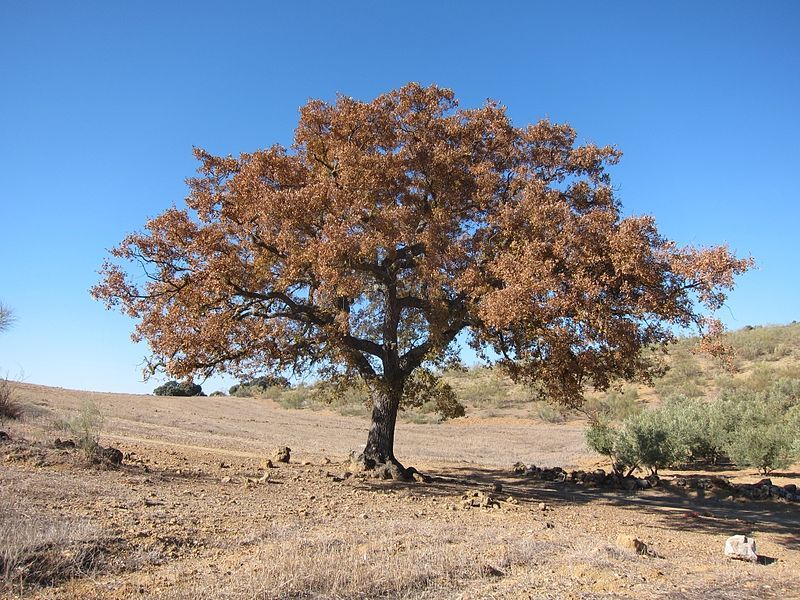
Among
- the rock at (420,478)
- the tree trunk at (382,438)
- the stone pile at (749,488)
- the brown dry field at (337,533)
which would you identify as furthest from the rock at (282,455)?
the stone pile at (749,488)

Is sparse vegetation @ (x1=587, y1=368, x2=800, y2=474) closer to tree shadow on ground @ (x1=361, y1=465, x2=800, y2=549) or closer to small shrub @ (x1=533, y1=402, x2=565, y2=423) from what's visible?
tree shadow on ground @ (x1=361, y1=465, x2=800, y2=549)

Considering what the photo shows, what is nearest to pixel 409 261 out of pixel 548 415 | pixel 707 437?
pixel 707 437

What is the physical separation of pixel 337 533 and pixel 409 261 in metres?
7.32

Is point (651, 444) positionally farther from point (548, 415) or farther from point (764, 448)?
point (548, 415)

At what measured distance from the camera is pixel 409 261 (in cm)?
1368

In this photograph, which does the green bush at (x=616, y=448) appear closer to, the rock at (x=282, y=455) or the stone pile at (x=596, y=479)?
the stone pile at (x=596, y=479)

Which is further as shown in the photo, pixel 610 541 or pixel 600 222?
pixel 600 222

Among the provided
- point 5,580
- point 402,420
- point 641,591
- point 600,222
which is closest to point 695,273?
point 600,222

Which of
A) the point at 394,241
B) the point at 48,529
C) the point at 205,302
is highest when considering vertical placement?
the point at 394,241

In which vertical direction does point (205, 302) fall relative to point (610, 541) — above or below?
above

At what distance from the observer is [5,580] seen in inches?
195

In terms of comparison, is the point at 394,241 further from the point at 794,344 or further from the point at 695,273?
the point at 794,344

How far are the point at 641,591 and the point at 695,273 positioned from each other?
528cm

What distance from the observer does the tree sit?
9.88 m
